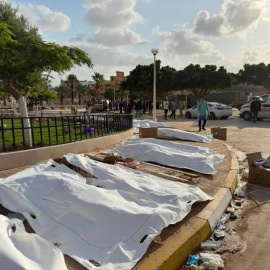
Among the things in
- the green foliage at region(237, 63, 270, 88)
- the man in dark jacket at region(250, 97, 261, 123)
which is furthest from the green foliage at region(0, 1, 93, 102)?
the green foliage at region(237, 63, 270, 88)

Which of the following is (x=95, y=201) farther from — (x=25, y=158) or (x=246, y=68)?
(x=246, y=68)

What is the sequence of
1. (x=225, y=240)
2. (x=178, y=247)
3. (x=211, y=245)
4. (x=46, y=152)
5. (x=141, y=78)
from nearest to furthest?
(x=178, y=247) → (x=211, y=245) → (x=225, y=240) → (x=46, y=152) → (x=141, y=78)

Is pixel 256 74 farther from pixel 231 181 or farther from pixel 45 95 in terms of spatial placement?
pixel 231 181

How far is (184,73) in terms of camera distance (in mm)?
34312

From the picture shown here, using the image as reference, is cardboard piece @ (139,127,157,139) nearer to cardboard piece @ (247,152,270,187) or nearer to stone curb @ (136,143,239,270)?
cardboard piece @ (247,152,270,187)

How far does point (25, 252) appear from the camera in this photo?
7.73ft

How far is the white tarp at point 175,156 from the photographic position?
571 cm

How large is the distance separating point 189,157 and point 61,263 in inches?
165

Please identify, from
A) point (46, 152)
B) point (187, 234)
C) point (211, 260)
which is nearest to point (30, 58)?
point (46, 152)

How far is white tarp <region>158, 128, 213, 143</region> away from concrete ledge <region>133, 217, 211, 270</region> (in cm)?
623

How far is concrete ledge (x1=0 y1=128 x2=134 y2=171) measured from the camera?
18.9 feet

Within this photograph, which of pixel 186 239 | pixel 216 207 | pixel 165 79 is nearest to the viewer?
pixel 186 239

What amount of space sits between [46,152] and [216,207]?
4.24 m

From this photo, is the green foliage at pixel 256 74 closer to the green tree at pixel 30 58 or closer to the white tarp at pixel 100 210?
the green tree at pixel 30 58
